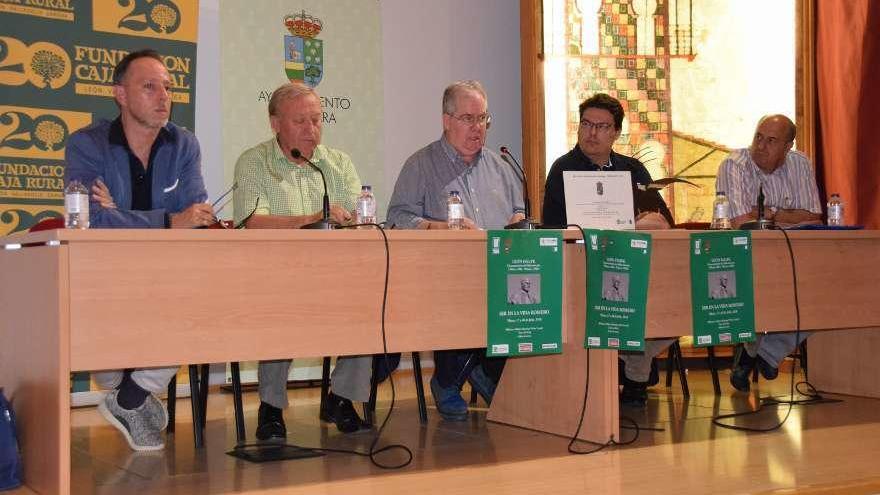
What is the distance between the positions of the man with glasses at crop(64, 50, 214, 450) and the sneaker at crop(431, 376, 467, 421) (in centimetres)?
106

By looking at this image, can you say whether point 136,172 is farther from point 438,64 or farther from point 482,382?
point 438,64

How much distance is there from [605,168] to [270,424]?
69.9 inches

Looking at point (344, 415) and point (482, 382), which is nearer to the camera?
point (344, 415)

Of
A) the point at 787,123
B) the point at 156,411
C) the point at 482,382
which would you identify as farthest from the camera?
the point at 787,123

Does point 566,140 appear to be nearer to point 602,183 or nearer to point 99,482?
point 602,183

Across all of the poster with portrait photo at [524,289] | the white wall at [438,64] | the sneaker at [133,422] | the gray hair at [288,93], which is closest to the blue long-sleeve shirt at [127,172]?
the gray hair at [288,93]

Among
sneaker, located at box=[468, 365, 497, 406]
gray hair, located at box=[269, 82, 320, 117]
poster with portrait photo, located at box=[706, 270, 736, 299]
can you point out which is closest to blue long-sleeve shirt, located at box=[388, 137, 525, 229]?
gray hair, located at box=[269, 82, 320, 117]

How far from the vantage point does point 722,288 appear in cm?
333

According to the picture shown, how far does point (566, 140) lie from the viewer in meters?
5.42

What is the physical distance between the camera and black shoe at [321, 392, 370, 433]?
3510 millimetres

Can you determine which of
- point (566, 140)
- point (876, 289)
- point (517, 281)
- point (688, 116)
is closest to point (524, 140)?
point (566, 140)

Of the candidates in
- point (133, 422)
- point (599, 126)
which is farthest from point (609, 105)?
point (133, 422)

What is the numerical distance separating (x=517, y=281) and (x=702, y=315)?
0.71 metres

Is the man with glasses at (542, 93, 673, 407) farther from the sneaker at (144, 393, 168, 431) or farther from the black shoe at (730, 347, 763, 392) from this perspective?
the sneaker at (144, 393, 168, 431)
